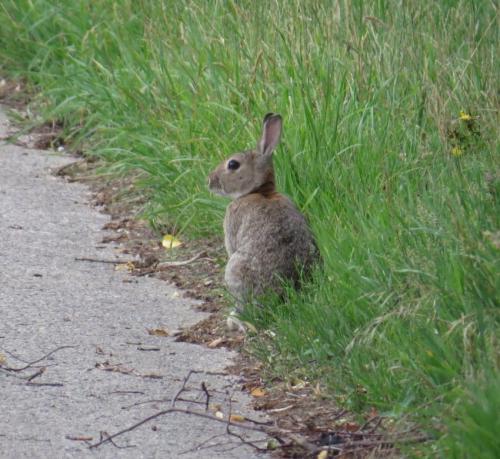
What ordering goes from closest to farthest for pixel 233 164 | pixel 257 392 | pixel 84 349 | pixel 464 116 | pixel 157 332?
1. pixel 257 392
2. pixel 84 349
3. pixel 157 332
4. pixel 464 116
5. pixel 233 164

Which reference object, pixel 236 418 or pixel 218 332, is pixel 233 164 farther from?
pixel 236 418

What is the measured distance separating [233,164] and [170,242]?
2.61 feet

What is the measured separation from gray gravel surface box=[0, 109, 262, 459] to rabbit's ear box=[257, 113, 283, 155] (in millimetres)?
855

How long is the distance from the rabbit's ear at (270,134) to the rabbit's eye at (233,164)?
0.15 meters

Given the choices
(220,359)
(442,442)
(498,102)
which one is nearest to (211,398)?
(220,359)

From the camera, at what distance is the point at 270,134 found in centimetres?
621

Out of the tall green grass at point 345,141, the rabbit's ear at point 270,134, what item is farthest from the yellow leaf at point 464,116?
the rabbit's ear at point 270,134

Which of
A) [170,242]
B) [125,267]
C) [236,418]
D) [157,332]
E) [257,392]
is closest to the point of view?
[236,418]

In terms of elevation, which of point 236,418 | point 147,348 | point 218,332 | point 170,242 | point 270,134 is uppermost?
point 270,134

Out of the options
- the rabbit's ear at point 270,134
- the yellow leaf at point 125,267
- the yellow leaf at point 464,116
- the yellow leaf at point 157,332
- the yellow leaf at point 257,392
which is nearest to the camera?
the yellow leaf at point 257,392

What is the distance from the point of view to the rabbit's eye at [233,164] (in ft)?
20.8

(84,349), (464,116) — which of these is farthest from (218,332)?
(464,116)

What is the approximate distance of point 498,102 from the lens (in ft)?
19.3

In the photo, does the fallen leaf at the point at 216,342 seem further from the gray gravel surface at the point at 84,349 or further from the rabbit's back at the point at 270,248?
the rabbit's back at the point at 270,248
